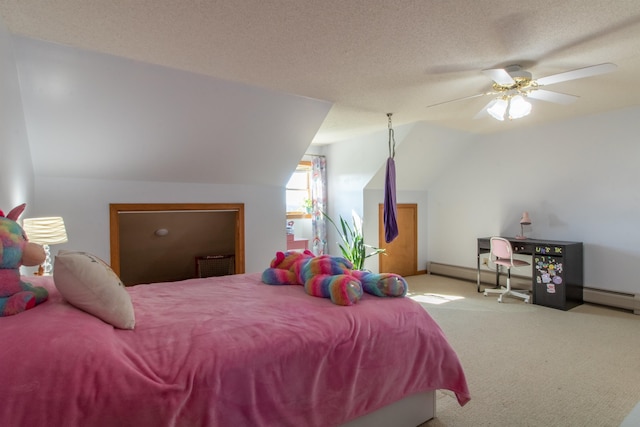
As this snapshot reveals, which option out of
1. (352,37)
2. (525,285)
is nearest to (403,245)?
(525,285)

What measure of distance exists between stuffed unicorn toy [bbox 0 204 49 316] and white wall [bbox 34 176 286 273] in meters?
2.11

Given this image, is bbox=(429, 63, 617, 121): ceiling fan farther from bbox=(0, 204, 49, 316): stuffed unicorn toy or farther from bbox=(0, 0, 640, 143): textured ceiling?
bbox=(0, 204, 49, 316): stuffed unicorn toy

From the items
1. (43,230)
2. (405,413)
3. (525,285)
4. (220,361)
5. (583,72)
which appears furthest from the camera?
(525,285)

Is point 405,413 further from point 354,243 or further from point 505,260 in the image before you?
point 505,260

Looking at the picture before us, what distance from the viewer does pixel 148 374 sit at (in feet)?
4.20

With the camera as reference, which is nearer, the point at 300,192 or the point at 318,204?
the point at 318,204

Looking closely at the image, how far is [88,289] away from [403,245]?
520 cm

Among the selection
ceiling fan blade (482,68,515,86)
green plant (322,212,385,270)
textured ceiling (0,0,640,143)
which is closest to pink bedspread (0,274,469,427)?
textured ceiling (0,0,640,143)

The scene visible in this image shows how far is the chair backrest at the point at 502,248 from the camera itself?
15.0 ft

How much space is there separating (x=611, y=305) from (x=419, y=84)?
3569 mm

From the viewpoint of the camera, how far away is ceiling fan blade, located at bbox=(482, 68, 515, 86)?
97.6 inches

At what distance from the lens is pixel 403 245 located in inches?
240

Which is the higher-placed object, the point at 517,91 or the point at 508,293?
the point at 517,91

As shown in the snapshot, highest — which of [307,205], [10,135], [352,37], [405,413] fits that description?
[352,37]
